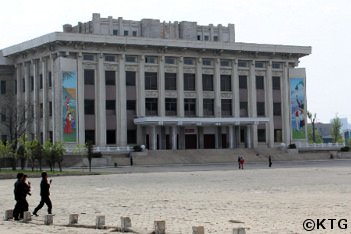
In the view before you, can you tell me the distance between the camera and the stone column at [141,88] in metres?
89.4

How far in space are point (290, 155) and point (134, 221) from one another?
7049 centimetres

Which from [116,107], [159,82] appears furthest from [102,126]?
[159,82]

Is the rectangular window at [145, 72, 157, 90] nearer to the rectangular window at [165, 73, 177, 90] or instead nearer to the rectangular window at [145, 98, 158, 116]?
the rectangular window at [145, 98, 158, 116]

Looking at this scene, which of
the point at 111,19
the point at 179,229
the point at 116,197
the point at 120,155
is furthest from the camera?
the point at 111,19

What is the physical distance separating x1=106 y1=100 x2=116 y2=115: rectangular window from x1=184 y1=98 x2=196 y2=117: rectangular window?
10102 millimetres

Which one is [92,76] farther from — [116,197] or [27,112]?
[116,197]

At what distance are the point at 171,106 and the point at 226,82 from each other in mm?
9016

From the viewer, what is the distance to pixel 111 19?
317ft

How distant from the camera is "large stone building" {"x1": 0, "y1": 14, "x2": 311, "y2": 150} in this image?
280ft

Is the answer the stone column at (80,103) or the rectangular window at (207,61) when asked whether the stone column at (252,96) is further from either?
the stone column at (80,103)

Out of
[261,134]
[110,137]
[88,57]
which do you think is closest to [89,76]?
[88,57]

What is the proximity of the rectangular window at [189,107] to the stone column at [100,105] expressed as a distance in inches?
466

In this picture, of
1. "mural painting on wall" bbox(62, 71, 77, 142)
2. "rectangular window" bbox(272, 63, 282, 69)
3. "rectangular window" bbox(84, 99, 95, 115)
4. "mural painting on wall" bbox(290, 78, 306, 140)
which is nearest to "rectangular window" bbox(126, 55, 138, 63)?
"rectangular window" bbox(84, 99, 95, 115)

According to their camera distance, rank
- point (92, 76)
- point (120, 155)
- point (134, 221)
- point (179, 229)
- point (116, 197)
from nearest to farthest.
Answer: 1. point (179, 229)
2. point (134, 221)
3. point (116, 197)
4. point (120, 155)
5. point (92, 76)
